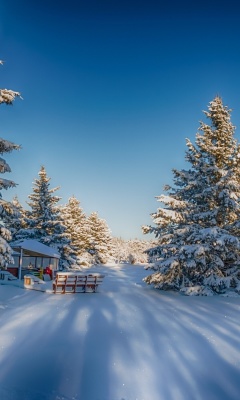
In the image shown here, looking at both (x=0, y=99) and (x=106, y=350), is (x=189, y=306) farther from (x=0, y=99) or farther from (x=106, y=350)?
(x=0, y=99)

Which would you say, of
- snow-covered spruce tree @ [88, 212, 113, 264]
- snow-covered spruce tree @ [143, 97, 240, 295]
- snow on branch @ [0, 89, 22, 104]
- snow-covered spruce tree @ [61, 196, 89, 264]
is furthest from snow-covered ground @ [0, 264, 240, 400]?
snow-covered spruce tree @ [88, 212, 113, 264]

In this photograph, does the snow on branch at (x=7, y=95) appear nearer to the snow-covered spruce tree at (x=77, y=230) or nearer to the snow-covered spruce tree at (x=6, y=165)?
the snow-covered spruce tree at (x=6, y=165)

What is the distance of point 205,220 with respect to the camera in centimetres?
1856

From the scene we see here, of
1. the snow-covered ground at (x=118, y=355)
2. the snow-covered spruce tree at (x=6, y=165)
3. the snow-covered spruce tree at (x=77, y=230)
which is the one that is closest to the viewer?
the snow-covered ground at (x=118, y=355)

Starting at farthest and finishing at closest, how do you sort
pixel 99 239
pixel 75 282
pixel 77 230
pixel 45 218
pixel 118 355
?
pixel 99 239, pixel 77 230, pixel 45 218, pixel 75 282, pixel 118 355

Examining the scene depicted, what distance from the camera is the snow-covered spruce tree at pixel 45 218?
3519 centimetres

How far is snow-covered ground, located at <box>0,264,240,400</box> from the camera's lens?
18.2 feet

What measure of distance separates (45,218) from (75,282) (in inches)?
738

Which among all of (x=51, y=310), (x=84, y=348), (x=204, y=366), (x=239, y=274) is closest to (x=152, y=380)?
(x=204, y=366)

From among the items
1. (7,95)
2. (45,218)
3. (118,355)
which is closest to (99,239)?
(45,218)

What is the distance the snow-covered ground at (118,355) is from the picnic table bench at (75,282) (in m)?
6.19

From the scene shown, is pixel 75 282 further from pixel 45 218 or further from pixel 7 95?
pixel 45 218

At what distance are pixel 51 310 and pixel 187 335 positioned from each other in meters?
5.19

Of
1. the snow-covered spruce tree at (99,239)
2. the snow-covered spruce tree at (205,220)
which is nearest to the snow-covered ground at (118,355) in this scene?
the snow-covered spruce tree at (205,220)
